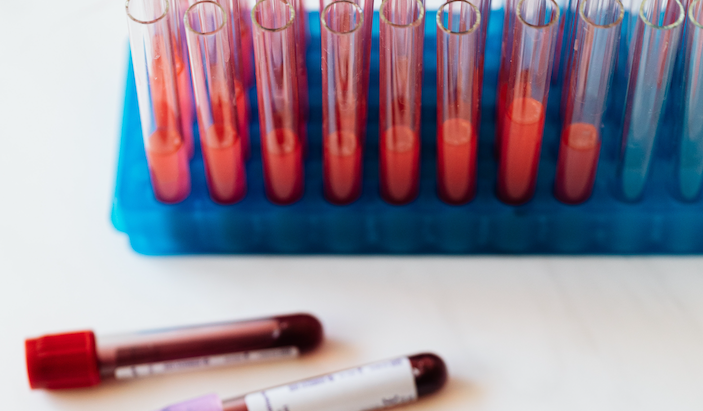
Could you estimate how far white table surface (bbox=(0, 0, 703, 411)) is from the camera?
26.1 inches

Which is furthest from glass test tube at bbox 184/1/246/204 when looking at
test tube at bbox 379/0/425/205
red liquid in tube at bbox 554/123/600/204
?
red liquid in tube at bbox 554/123/600/204

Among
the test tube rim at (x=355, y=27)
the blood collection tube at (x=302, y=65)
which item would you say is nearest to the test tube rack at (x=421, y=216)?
the blood collection tube at (x=302, y=65)

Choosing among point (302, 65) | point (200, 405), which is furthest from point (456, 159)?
point (200, 405)

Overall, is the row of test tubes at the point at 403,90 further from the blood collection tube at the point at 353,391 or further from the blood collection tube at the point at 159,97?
the blood collection tube at the point at 353,391

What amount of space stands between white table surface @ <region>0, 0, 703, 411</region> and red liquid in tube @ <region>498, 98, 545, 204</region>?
59 millimetres

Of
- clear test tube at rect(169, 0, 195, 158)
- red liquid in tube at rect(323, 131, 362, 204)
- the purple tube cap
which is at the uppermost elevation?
clear test tube at rect(169, 0, 195, 158)

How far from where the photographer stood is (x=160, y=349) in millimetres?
662

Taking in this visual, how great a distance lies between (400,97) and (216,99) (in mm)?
128

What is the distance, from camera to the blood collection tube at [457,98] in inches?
25.1

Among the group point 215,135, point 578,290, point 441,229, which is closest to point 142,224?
point 215,135

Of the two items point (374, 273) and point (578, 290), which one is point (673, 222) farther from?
point (374, 273)

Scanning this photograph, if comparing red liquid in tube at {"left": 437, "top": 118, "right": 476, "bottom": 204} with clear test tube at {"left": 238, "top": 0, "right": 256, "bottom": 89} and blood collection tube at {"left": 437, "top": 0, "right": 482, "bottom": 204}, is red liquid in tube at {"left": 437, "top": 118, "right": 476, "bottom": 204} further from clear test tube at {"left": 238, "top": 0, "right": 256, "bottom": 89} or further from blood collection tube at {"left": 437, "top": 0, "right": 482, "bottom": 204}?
clear test tube at {"left": 238, "top": 0, "right": 256, "bottom": 89}

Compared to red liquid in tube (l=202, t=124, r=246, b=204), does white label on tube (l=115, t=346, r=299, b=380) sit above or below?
below

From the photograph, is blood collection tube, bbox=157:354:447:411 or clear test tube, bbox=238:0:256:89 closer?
blood collection tube, bbox=157:354:447:411
